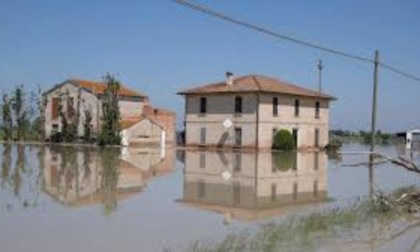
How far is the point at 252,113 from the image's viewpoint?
4978 cm

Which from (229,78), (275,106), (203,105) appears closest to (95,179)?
(275,106)

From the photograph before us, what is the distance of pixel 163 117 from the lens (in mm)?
59719

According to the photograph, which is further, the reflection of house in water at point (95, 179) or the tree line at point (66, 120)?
the tree line at point (66, 120)

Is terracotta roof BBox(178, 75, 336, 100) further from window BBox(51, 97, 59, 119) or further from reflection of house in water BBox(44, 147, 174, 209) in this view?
reflection of house in water BBox(44, 147, 174, 209)

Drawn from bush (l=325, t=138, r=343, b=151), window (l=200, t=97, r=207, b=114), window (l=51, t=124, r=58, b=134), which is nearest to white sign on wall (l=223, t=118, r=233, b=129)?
window (l=200, t=97, r=207, b=114)

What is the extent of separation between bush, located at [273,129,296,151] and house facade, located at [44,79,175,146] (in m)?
11.0

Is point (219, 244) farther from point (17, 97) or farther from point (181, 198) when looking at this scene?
point (17, 97)

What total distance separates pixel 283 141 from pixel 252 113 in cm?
306

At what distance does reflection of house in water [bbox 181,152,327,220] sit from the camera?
17.2 meters

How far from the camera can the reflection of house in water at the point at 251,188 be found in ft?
56.3

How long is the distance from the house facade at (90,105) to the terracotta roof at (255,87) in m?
5.85

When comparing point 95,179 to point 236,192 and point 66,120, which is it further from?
point 66,120

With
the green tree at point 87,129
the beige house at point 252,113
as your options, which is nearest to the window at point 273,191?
the beige house at point 252,113

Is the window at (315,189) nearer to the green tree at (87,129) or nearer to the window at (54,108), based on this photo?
the green tree at (87,129)
